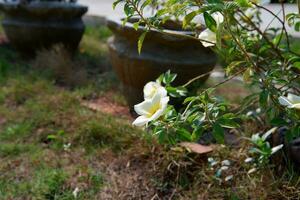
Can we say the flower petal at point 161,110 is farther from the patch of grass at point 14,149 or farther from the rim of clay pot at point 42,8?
the rim of clay pot at point 42,8

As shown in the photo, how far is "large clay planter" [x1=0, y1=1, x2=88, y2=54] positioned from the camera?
435cm

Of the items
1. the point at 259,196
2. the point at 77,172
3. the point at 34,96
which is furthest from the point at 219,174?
the point at 34,96

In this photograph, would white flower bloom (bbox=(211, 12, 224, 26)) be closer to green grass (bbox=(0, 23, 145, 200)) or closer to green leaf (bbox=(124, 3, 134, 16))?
green leaf (bbox=(124, 3, 134, 16))

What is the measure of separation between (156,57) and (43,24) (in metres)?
1.98

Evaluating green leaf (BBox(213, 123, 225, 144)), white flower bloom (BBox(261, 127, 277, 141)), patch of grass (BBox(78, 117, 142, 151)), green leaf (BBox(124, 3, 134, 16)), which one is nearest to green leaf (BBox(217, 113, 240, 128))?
green leaf (BBox(213, 123, 225, 144))

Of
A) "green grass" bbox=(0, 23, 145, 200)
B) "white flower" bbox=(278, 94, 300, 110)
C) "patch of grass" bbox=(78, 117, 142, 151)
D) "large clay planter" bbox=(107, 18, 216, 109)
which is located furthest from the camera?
"large clay planter" bbox=(107, 18, 216, 109)

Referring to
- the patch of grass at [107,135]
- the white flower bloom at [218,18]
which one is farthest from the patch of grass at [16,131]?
the white flower bloom at [218,18]

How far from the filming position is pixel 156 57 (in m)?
2.76

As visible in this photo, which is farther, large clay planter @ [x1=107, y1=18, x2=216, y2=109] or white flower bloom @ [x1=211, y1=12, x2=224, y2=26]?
large clay planter @ [x1=107, y1=18, x2=216, y2=109]

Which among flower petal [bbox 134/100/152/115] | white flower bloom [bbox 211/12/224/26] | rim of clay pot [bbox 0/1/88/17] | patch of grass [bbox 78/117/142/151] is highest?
white flower bloom [bbox 211/12/224/26]

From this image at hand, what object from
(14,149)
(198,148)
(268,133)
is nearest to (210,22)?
(268,133)

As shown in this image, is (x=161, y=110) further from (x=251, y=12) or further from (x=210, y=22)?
(x=251, y=12)

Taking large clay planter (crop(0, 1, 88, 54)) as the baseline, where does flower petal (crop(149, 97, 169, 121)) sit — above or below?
above

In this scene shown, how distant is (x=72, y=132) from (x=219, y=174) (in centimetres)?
101
